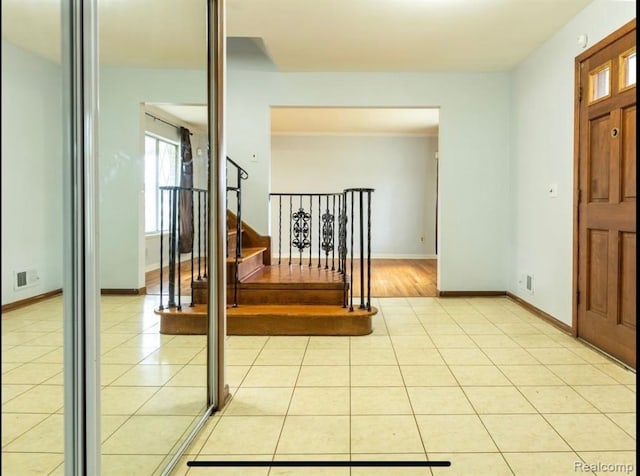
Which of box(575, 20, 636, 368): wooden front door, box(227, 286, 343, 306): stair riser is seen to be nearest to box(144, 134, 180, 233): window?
box(227, 286, 343, 306): stair riser

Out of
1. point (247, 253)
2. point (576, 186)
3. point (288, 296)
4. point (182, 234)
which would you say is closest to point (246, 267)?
point (247, 253)

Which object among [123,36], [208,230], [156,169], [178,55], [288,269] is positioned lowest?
[288,269]

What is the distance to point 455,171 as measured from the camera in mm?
4992

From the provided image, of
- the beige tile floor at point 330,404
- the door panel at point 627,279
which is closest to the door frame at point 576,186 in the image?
the beige tile floor at point 330,404

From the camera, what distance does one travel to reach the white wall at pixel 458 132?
4.95 m

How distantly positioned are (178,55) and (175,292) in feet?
4.36

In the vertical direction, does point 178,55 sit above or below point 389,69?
below

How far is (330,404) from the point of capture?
2.28 metres

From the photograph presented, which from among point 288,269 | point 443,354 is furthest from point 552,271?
point 288,269

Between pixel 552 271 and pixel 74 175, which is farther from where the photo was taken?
pixel 552 271

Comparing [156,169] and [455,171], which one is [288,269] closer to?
[455,171]

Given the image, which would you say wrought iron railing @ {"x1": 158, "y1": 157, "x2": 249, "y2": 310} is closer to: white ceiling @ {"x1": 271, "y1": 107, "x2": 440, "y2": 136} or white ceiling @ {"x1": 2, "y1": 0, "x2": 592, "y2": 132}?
white ceiling @ {"x1": 2, "y1": 0, "x2": 592, "y2": 132}

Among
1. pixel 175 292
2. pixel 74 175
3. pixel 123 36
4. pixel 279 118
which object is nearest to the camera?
pixel 74 175

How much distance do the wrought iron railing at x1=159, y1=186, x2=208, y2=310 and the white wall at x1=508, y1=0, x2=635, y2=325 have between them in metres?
2.94
